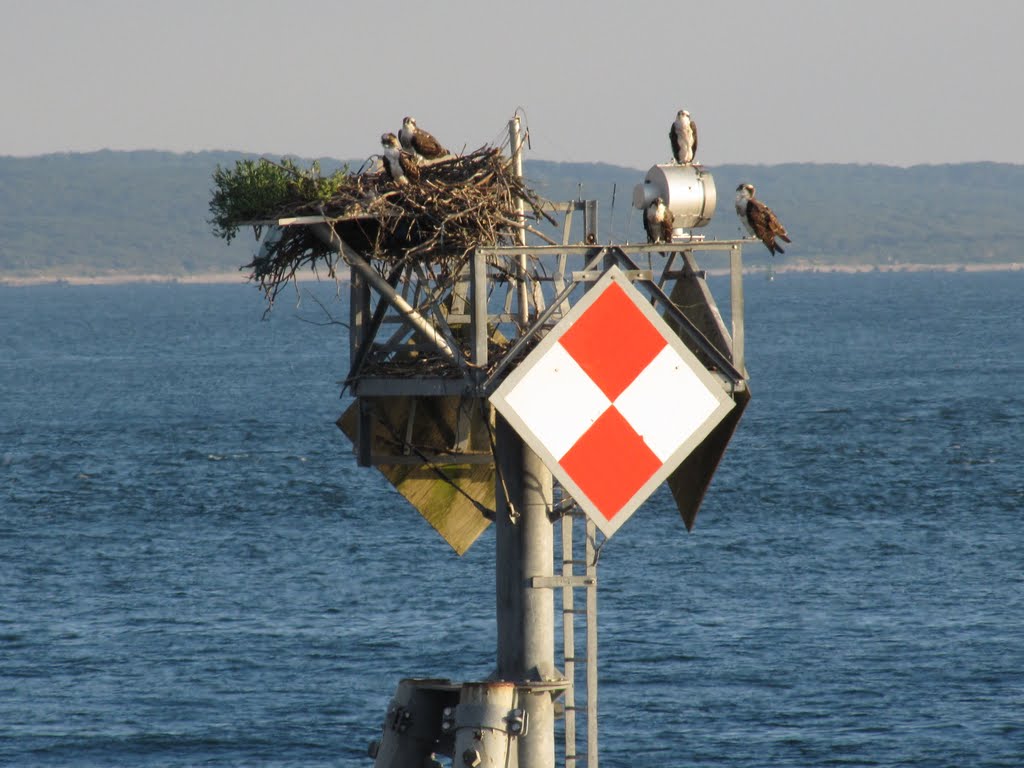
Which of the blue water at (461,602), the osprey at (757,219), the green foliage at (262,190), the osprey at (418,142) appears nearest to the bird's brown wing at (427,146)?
the osprey at (418,142)

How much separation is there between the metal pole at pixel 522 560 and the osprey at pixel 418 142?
13.3 feet

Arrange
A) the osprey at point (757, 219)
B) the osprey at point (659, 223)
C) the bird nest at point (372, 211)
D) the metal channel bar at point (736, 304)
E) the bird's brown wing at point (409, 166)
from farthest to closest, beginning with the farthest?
the bird's brown wing at point (409, 166)
the osprey at point (757, 219)
the bird nest at point (372, 211)
the osprey at point (659, 223)
the metal channel bar at point (736, 304)

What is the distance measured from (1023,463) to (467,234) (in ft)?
272

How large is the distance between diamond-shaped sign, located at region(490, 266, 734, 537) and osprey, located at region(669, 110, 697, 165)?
2747 millimetres

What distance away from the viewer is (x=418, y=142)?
45.0ft

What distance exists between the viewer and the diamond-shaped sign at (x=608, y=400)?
28.5 ft

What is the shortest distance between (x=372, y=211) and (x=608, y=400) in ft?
8.53

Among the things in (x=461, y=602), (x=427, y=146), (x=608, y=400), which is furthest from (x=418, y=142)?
(x=461, y=602)

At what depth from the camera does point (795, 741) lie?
45344 mm

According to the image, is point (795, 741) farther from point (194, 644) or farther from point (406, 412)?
point (406, 412)

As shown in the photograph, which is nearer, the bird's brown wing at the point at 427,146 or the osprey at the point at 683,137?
the osprey at the point at 683,137

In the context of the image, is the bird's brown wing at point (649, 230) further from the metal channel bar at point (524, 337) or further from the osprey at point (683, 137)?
the osprey at point (683, 137)

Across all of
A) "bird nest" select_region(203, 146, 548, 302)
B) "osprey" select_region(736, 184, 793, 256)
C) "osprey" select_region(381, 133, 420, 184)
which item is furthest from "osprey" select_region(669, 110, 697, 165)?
"osprey" select_region(381, 133, 420, 184)

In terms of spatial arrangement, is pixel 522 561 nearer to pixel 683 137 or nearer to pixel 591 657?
pixel 591 657
